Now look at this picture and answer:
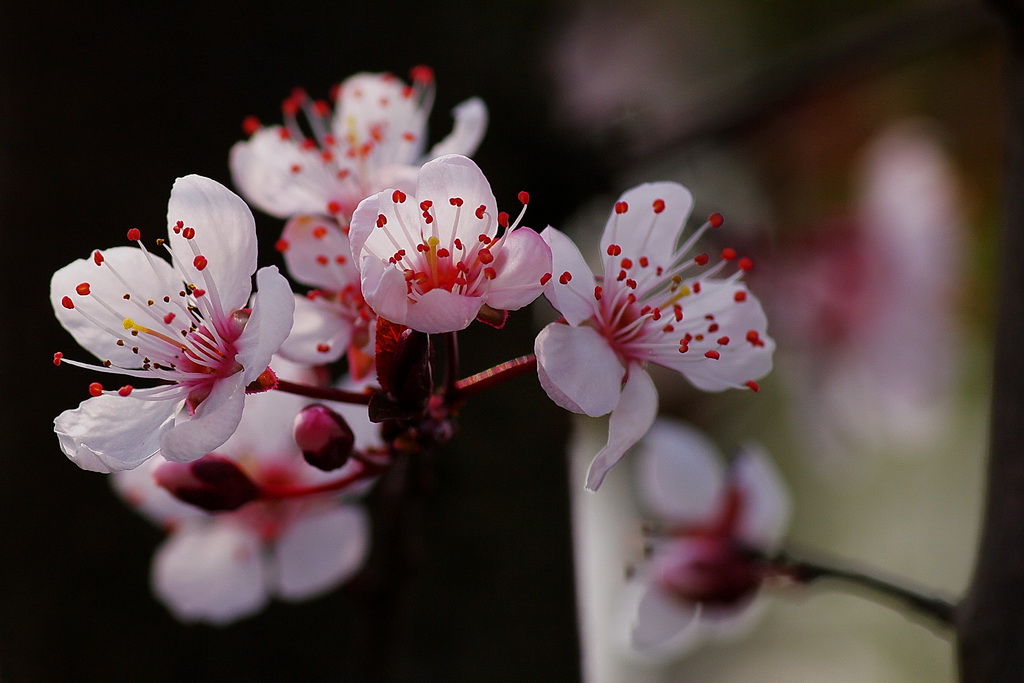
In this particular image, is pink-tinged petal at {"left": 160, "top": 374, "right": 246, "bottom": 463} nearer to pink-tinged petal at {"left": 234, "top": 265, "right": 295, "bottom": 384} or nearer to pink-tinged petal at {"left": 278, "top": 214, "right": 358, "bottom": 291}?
pink-tinged petal at {"left": 234, "top": 265, "right": 295, "bottom": 384}

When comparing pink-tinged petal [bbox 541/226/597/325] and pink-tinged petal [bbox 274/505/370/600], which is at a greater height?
pink-tinged petal [bbox 541/226/597/325]

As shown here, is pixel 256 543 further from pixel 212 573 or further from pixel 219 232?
pixel 219 232

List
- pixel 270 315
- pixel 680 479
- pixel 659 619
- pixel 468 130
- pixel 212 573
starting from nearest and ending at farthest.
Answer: pixel 270 315
pixel 468 130
pixel 212 573
pixel 659 619
pixel 680 479

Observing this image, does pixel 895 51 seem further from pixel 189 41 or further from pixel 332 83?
pixel 189 41

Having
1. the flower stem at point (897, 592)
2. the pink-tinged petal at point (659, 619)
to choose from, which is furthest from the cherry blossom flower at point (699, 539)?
the flower stem at point (897, 592)

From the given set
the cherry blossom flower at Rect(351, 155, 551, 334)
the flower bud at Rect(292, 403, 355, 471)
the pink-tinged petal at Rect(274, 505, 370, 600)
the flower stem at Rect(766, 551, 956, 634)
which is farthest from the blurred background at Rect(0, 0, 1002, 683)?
the cherry blossom flower at Rect(351, 155, 551, 334)

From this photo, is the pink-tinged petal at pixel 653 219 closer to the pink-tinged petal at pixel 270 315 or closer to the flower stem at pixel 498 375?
the flower stem at pixel 498 375

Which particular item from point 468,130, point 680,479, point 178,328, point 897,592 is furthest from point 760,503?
point 178,328
